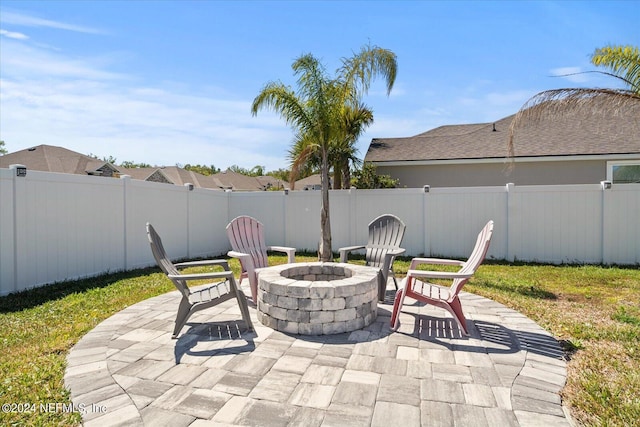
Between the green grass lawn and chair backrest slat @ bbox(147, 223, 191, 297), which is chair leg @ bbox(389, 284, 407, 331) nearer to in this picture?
the green grass lawn

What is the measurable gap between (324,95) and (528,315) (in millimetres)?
5897

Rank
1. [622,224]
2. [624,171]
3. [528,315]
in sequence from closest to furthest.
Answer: [528,315], [622,224], [624,171]

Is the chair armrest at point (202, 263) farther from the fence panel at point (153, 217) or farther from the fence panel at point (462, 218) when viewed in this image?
the fence panel at point (462, 218)

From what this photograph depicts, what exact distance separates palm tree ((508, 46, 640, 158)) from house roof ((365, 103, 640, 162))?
4.12m

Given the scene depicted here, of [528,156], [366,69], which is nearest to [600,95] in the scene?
[366,69]

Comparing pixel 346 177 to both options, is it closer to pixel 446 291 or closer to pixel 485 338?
pixel 446 291

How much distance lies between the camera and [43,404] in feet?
A: 7.65

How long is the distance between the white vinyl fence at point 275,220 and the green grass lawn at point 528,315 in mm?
553

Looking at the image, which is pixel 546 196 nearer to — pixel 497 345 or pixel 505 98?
pixel 505 98

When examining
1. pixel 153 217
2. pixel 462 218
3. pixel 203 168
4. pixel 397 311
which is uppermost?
pixel 203 168

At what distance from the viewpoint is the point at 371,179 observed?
11375 millimetres

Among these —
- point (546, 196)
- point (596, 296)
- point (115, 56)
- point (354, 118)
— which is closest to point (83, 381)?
point (596, 296)

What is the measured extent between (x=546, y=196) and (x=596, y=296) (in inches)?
137

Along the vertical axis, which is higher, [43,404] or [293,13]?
[293,13]
